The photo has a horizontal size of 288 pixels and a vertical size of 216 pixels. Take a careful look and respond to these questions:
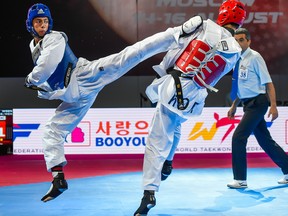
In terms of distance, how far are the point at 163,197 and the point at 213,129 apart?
3.12 metres

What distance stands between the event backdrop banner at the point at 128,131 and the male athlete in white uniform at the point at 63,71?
134 inches

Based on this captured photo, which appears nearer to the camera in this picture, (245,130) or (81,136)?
(245,130)

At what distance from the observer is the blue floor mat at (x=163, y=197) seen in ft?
16.3

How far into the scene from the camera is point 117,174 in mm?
7320

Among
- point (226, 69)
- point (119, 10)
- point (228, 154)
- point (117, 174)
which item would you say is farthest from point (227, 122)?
point (226, 69)

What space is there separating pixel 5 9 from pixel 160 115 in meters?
6.18

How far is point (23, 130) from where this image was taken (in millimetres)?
8594

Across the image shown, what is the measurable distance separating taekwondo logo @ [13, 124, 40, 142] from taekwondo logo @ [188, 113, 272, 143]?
7.76 ft

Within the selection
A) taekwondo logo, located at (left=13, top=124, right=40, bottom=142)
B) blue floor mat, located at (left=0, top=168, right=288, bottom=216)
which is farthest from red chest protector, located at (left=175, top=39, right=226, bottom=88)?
taekwondo logo, located at (left=13, top=124, right=40, bottom=142)

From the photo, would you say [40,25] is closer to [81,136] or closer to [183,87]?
[183,87]

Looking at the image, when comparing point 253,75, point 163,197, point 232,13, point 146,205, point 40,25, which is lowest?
point 163,197

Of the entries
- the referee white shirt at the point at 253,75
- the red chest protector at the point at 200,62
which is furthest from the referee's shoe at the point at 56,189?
the referee white shirt at the point at 253,75

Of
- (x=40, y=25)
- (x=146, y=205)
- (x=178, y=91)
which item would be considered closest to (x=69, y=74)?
(x=40, y=25)

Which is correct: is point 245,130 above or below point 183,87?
below
